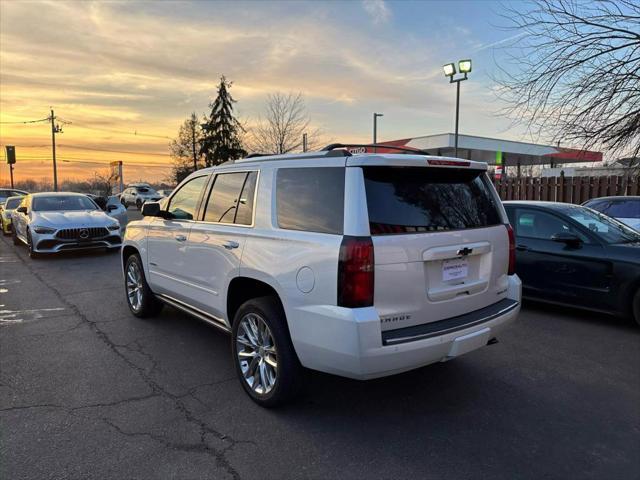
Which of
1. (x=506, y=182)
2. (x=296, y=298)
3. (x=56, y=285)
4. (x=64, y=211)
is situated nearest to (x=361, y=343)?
(x=296, y=298)

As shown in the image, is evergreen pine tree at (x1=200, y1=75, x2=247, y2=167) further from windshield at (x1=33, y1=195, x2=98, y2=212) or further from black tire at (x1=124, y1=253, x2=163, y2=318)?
black tire at (x1=124, y1=253, x2=163, y2=318)

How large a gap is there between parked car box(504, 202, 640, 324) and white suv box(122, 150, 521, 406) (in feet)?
8.16

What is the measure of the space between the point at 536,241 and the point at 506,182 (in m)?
13.1

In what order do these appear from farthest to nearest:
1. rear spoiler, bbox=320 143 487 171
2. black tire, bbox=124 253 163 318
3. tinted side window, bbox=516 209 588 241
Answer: tinted side window, bbox=516 209 588 241
black tire, bbox=124 253 163 318
rear spoiler, bbox=320 143 487 171

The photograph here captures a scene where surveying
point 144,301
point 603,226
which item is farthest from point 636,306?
point 144,301

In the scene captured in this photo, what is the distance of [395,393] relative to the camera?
3834mm

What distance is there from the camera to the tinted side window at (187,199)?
15.6 ft

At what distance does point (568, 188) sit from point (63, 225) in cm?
1550

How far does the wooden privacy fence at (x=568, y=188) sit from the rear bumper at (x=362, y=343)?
12206 mm

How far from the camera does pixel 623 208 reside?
9.35m

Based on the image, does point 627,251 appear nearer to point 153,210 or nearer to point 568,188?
point 153,210

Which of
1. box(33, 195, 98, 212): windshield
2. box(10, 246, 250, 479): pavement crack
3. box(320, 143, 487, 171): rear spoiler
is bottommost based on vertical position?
box(10, 246, 250, 479): pavement crack

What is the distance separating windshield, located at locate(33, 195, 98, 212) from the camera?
12.0 metres

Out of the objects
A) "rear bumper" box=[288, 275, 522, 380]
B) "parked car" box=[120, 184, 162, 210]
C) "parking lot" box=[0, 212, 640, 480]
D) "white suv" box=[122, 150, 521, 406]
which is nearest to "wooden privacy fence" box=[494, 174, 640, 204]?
"parking lot" box=[0, 212, 640, 480]
